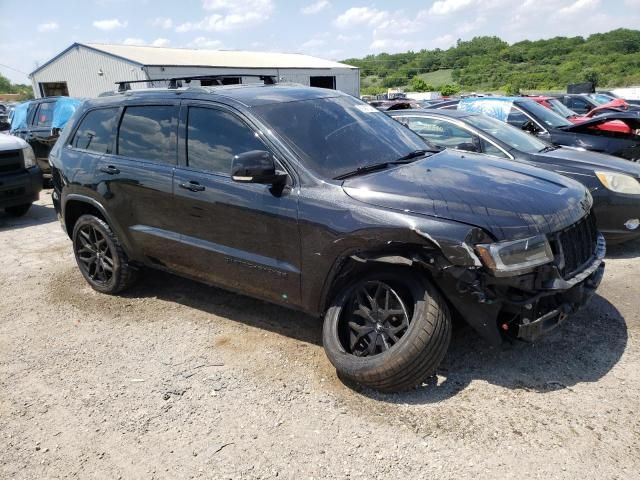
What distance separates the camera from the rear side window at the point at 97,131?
4480 millimetres

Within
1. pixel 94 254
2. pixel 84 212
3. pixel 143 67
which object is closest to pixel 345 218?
pixel 94 254

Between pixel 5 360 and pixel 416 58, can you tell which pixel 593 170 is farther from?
pixel 416 58

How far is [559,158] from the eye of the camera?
18.0 ft

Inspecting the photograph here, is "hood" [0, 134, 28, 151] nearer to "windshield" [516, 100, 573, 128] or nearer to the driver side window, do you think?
the driver side window

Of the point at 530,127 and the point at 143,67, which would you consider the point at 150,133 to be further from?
the point at 143,67

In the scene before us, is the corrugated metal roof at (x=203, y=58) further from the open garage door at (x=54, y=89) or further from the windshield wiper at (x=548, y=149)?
the windshield wiper at (x=548, y=149)

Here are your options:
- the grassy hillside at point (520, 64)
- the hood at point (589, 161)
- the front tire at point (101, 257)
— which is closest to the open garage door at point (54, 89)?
the front tire at point (101, 257)

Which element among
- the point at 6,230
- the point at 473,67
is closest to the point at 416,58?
the point at 473,67

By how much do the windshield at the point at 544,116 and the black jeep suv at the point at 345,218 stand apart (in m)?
4.27

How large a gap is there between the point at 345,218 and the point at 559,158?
137 inches

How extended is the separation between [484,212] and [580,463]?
1.33 metres

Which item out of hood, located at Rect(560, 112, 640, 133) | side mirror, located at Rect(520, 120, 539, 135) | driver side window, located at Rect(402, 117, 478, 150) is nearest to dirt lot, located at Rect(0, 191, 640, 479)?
driver side window, located at Rect(402, 117, 478, 150)

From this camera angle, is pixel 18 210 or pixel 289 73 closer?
pixel 18 210

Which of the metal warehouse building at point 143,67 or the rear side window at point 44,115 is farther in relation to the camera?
the metal warehouse building at point 143,67
